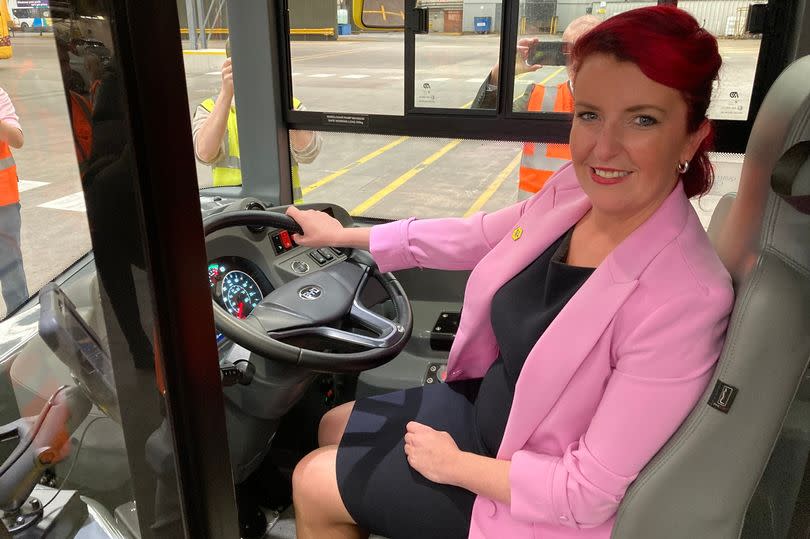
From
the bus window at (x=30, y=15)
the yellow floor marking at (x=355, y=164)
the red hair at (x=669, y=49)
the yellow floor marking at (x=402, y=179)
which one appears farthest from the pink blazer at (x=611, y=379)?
the yellow floor marking at (x=355, y=164)

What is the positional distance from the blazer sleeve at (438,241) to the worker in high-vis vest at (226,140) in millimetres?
959

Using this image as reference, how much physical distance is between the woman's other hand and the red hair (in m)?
0.75

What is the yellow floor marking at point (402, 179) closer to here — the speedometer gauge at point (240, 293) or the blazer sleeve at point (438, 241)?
the speedometer gauge at point (240, 293)

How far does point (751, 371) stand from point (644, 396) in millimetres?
156

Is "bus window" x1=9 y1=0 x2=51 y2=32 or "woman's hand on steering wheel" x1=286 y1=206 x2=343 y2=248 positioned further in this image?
"woman's hand on steering wheel" x1=286 y1=206 x2=343 y2=248

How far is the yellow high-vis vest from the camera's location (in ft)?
8.00

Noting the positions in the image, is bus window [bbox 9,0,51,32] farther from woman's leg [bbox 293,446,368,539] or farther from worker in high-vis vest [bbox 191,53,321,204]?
worker in high-vis vest [bbox 191,53,321,204]

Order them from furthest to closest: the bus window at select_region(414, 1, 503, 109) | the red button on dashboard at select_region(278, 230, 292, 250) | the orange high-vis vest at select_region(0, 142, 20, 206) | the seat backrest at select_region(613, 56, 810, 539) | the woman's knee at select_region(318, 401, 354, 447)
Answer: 1. the bus window at select_region(414, 1, 503, 109)
2. the red button on dashboard at select_region(278, 230, 292, 250)
3. the woman's knee at select_region(318, 401, 354, 447)
4. the orange high-vis vest at select_region(0, 142, 20, 206)
5. the seat backrest at select_region(613, 56, 810, 539)

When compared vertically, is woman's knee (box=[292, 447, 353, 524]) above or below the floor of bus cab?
above

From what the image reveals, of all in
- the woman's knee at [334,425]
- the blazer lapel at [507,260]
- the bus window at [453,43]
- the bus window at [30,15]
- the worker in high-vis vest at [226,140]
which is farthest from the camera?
the worker in high-vis vest at [226,140]

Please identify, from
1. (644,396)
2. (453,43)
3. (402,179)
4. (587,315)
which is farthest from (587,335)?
(402,179)

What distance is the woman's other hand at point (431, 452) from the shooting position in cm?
126

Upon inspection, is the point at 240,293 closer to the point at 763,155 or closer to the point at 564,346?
the point at 564,346

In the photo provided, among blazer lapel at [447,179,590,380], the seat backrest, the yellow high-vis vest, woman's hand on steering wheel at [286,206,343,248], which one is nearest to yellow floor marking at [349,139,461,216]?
the yellow high-vis vest
